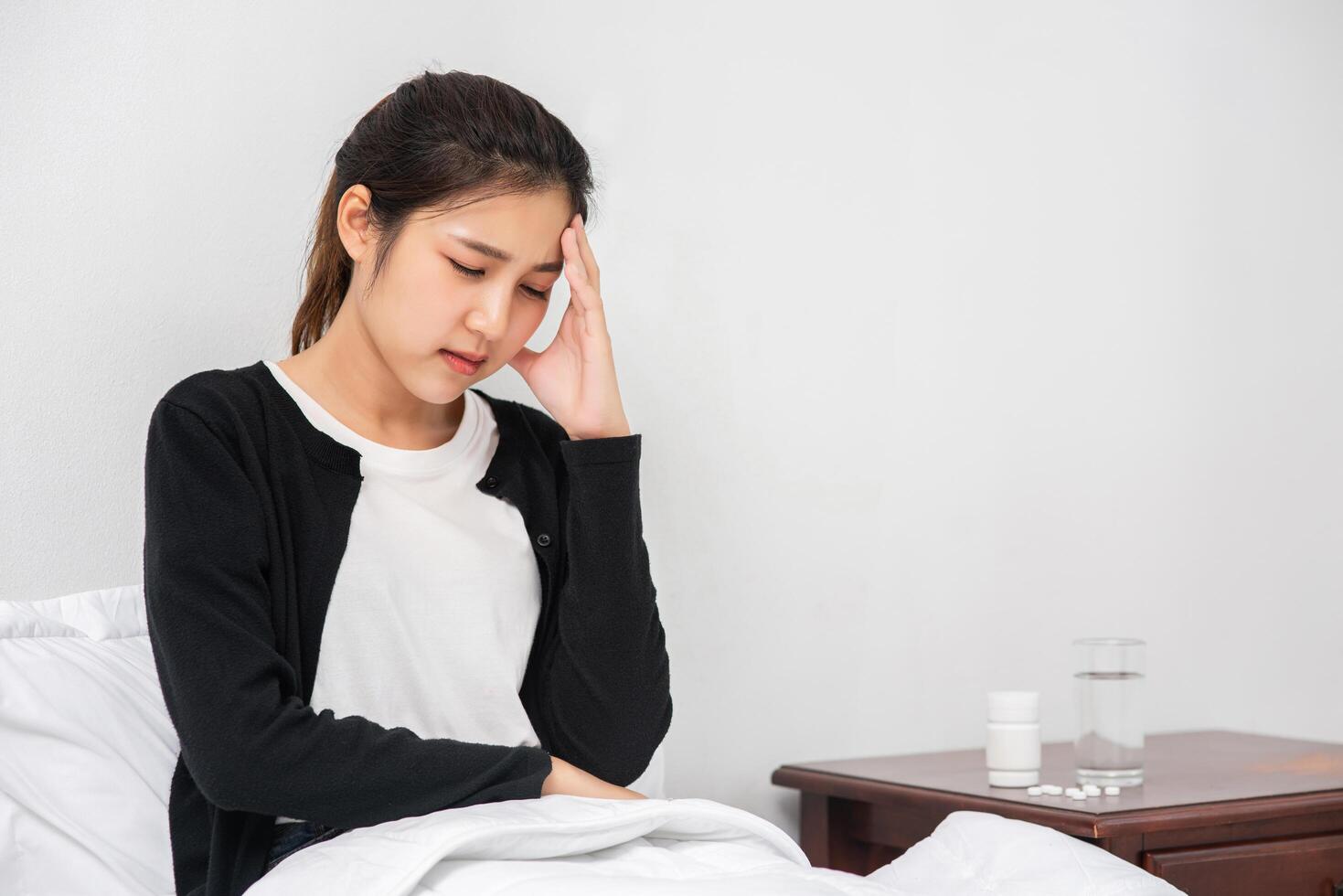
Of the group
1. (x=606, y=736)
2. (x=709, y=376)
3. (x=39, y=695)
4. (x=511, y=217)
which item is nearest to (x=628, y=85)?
(x=709, y=376)

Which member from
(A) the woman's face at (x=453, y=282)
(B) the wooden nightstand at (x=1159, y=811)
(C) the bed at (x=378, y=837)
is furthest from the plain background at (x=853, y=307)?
(A) the woman's face at (x=453, y=282)

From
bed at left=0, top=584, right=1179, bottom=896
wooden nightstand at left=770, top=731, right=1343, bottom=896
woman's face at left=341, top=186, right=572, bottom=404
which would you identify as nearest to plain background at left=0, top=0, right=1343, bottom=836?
wooden nightstand at left=770, top=731, right=1343, bottom=896

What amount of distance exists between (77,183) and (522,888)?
89 cm

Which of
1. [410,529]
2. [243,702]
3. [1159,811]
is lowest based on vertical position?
[1159,811]

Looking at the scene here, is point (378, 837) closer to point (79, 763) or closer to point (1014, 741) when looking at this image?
point (79, 763)

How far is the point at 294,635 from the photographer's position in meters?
1.10

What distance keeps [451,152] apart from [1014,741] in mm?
925

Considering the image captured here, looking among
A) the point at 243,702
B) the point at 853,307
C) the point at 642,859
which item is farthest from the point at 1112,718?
the point at 243,702

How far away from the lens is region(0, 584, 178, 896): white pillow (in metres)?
1.03

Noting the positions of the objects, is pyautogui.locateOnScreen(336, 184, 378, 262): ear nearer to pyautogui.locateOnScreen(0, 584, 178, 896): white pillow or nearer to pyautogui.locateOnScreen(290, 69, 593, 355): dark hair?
pyautogui.locateOnScreen(290, 69, 593, 355): dark hair

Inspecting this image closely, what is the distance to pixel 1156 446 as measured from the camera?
2.06m

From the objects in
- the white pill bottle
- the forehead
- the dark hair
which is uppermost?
the dark hair

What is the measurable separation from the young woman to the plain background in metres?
0.24

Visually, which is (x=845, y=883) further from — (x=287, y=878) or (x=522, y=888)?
(x=287, y=878)
